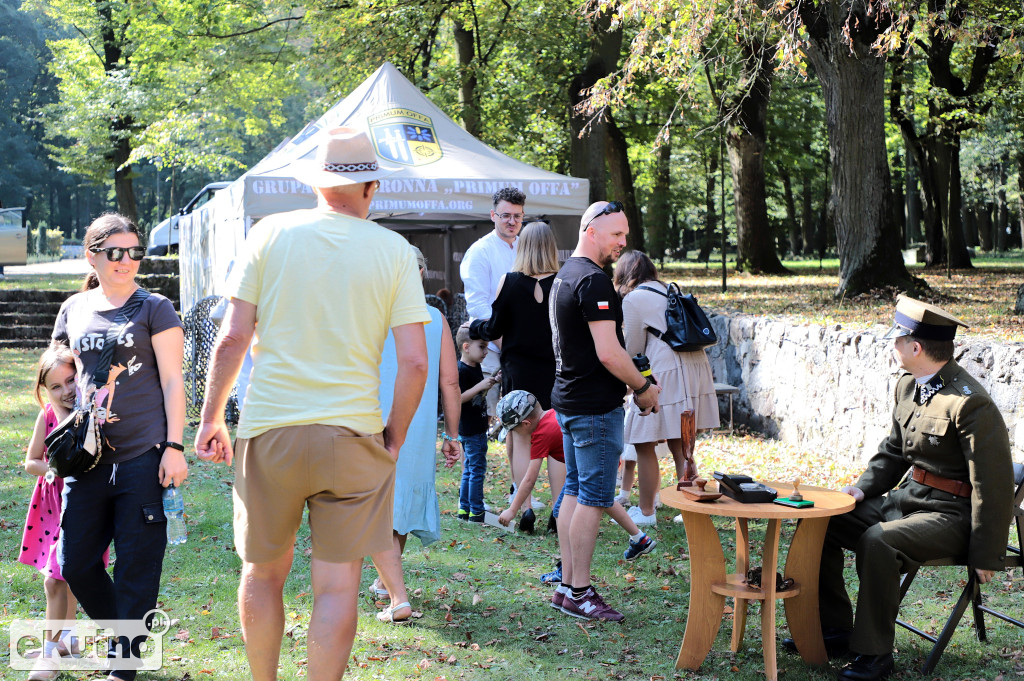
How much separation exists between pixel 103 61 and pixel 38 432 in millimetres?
30234

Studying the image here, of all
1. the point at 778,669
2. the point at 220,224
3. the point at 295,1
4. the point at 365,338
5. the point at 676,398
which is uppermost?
the point at 295,1

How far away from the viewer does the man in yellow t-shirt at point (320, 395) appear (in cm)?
316

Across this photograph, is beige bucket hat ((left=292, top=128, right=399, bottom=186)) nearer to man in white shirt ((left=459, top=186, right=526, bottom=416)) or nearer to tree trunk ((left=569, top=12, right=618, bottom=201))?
man in white shirt ((left=459, top=186, right=526, bottom=416))

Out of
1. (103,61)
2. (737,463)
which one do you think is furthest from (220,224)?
(103,61)

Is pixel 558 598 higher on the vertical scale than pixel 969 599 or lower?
lower

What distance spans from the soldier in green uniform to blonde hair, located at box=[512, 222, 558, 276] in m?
2.04

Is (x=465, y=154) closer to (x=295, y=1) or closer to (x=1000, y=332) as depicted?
(x=1000, y=332)

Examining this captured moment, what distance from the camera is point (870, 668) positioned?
13.3ft

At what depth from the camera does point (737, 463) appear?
28.5 feet

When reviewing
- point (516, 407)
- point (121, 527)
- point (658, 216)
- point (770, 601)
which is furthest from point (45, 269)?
point (770, 601)

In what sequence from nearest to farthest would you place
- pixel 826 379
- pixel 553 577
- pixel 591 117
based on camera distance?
pixel 553 577
pixel 826 379
pixel 591 117

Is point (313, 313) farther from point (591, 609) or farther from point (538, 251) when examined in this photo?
point (538, 251)
